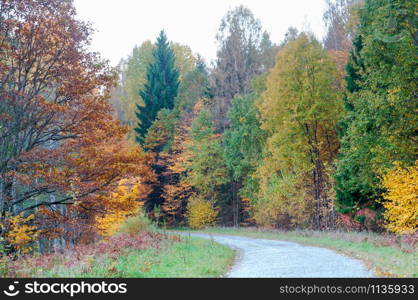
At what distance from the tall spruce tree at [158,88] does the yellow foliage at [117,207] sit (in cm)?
2585

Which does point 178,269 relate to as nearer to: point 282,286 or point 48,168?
point 282,286

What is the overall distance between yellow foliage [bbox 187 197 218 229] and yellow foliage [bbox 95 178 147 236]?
51.7 ft

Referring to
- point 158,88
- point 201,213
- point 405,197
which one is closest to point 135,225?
point 405,197

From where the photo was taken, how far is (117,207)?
18.5 meters

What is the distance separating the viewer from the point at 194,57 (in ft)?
227

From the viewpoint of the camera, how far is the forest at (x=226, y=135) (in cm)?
1670

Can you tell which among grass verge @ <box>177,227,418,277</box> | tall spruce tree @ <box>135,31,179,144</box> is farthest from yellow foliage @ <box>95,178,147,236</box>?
tall spruce tree @ <box>135,31,179,144</box>

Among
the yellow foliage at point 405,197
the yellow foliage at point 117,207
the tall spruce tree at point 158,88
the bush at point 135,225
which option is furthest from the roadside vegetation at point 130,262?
the tall spruce tree at point 158,88

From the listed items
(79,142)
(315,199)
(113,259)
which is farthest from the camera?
(315,199)

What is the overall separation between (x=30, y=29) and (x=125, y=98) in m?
47.0

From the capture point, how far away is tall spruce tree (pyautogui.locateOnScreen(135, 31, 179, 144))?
176ft

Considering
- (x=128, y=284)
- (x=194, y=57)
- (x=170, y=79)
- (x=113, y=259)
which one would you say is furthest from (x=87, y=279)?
(x=194, y=57)

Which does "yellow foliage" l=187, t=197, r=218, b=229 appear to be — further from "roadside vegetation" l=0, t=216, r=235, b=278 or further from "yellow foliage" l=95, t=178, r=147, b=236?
"roadside vegetation" l=0, t=216, r=235, b=278

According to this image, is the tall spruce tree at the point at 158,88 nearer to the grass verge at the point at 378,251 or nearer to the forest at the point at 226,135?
the forest at the point at 226,135
